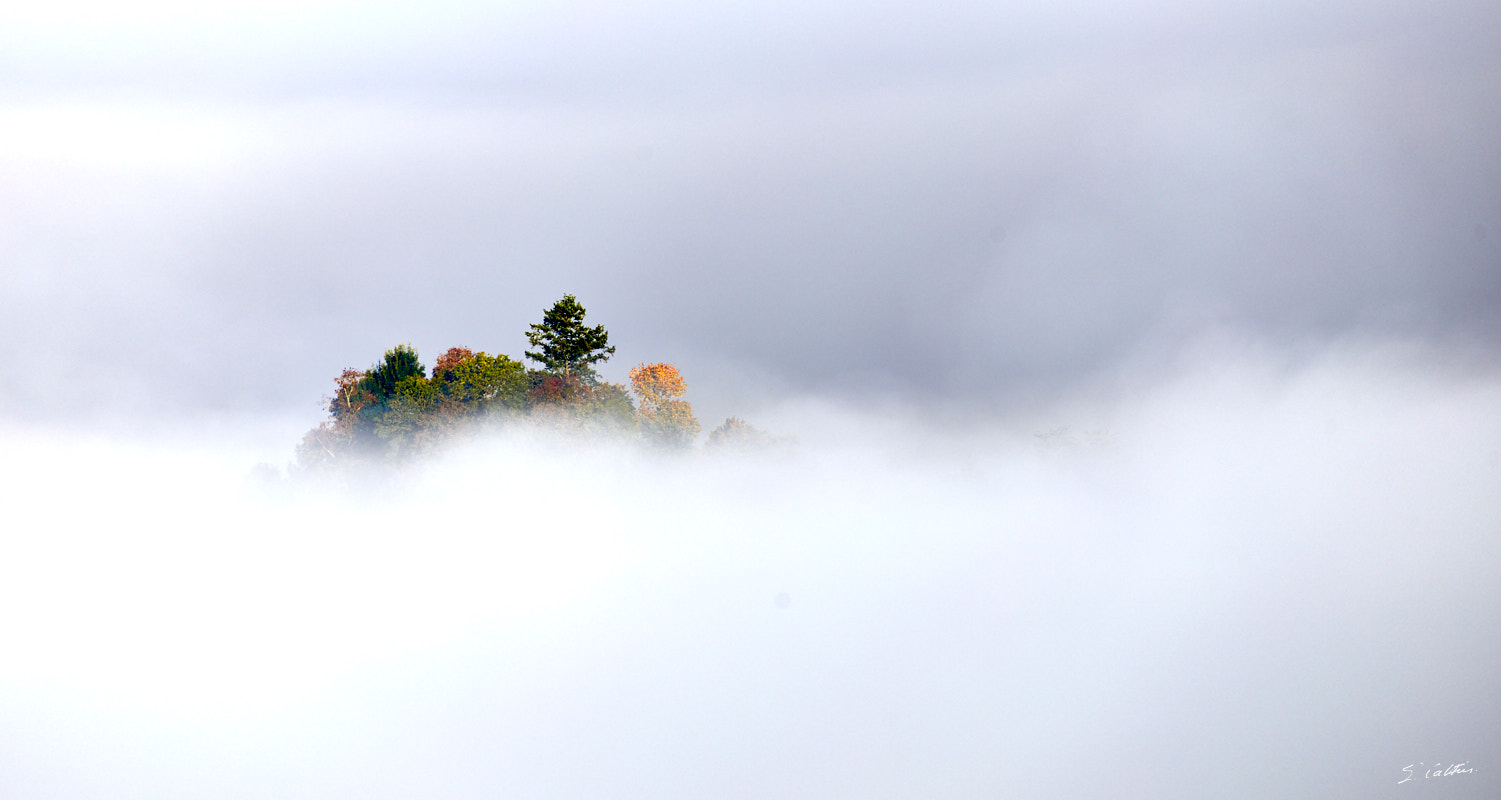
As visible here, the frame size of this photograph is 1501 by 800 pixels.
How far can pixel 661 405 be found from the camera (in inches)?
4050

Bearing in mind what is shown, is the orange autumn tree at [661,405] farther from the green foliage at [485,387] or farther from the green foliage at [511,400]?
the green foliage at [485,387]

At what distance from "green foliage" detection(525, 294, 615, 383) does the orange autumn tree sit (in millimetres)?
5688

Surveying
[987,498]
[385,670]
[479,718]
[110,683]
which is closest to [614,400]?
[479,718]

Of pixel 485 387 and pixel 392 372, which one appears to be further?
pixel 392 372

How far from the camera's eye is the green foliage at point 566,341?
97.2m

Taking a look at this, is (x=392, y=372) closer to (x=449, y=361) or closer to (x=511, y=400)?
(x=449, y=361)
